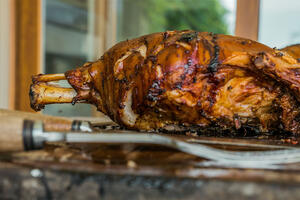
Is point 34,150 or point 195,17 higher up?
point 195,17

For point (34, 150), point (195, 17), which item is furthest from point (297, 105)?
point (195, 17)

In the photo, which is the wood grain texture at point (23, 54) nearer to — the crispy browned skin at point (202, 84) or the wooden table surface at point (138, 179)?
the crispy browned skin at point (202, 84)

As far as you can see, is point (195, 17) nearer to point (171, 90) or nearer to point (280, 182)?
point (171, 90)

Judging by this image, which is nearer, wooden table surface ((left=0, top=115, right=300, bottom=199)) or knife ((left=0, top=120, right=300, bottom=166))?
wooden table surface ((left=0, top=115, right=300, bottom=199))

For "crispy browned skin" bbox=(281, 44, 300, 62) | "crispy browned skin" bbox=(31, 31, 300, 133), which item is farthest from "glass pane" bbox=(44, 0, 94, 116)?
"crispy browned skin" bbox=(281, 44, 300, 62)

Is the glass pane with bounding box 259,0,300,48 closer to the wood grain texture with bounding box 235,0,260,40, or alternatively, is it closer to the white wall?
the wood grain texture with bounding box 235,0,260,40

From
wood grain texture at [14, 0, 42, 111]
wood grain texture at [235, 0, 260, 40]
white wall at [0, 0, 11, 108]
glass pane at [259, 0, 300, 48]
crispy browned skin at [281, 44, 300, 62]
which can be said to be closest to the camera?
crispy browned skin at [281, 44, 300, 62]

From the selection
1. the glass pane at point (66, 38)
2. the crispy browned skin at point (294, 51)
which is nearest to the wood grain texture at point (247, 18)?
the crispy browned skin at point (294, 51)

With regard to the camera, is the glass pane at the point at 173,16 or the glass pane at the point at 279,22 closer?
the glass pane at the point at 279,22
